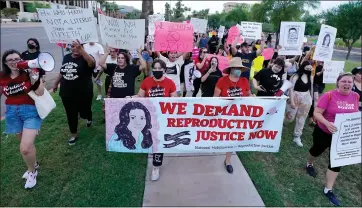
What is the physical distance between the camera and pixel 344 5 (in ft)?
51.7

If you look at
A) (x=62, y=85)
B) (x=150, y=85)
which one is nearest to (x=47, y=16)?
(x=62, y=85)

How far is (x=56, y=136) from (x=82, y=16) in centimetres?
244

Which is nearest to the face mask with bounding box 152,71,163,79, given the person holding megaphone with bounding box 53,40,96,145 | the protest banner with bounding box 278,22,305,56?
the person holding megaphone with bounding box 53,40,96,145

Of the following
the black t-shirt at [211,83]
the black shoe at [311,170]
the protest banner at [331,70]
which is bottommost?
the black shoe at [311,170]

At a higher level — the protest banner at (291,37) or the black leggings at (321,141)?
the protest banner at (291,37)

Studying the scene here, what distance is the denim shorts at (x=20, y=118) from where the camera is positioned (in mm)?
3508

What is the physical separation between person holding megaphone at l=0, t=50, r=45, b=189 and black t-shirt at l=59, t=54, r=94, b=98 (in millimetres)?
901

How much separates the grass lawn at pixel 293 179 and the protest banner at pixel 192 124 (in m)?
0.74

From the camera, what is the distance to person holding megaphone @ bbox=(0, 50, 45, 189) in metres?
3.42

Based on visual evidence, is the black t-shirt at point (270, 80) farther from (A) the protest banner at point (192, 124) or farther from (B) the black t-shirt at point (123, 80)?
(B) the black t-shirt at point (123, 80)

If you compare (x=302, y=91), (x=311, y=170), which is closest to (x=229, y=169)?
(x=311, y=170)

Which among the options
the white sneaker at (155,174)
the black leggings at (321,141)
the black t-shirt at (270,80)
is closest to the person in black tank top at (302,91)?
the black t-shirt at (270,80)

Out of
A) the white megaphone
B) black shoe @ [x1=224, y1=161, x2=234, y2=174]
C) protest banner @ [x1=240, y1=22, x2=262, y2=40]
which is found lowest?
black shoe @ [x1=224, y1=161, x2=234, y2=174]

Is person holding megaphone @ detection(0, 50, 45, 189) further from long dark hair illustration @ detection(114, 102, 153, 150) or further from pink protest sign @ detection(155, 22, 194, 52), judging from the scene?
pink protest sign @ detection(155, 22, 194, 52)
